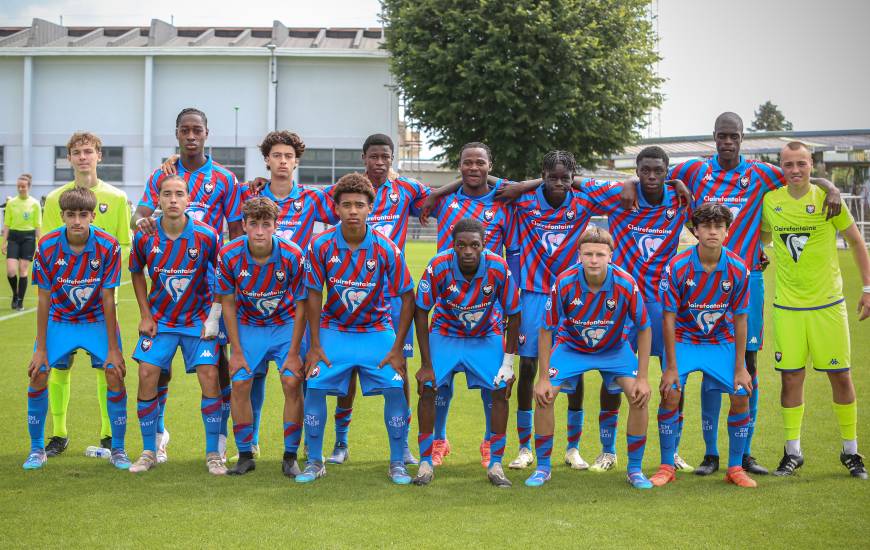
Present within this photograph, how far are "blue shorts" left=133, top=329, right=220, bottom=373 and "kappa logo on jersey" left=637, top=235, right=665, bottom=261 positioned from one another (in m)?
3.07

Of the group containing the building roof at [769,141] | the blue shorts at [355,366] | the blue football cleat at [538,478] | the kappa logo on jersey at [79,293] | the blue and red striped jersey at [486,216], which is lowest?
the blue football cleat at [538,478]

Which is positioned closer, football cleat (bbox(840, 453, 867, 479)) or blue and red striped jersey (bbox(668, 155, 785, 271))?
football cleat (bbox(840, 453, 867, 479))

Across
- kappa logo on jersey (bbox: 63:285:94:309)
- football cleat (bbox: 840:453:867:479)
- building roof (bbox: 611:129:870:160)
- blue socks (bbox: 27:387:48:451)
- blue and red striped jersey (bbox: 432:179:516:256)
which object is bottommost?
football cleat (bbox: 840:453:867:479)

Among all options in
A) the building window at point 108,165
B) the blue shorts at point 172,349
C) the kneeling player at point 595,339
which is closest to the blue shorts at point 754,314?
the kneeling player at point 595,339

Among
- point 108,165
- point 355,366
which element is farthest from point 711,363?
point 108,165

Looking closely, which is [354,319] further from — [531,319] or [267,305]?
[531,319]

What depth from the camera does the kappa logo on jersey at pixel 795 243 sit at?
6.50 m

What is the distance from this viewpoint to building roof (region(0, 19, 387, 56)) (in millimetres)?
40844

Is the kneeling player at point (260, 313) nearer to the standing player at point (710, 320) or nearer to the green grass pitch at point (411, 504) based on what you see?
the green grass pitch at point (411, 504)

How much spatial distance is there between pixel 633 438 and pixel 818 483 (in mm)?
1249

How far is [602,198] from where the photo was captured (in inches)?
265

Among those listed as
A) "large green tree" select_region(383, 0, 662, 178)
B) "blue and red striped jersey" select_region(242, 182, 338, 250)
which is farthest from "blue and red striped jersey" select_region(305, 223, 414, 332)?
"large green tree" select_region(383, 0, 662, 178)

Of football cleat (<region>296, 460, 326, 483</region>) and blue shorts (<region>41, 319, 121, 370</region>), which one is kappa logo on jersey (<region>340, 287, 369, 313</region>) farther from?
blue shorts (<region>41, 319, 121, 370</region>)

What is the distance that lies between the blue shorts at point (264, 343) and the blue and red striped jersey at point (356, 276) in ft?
1.09
